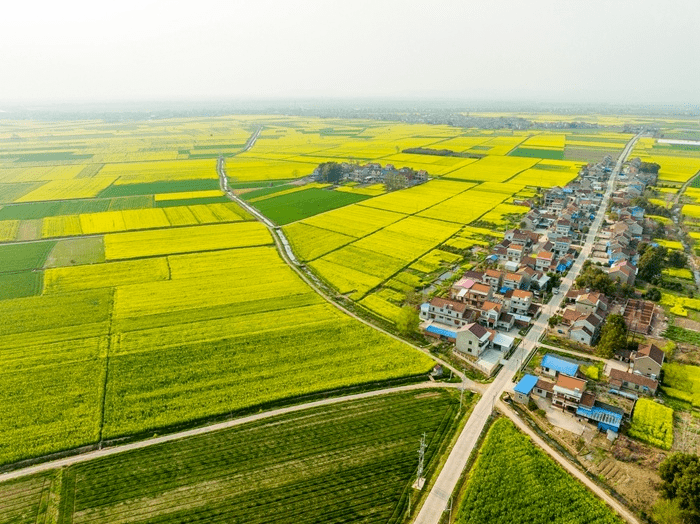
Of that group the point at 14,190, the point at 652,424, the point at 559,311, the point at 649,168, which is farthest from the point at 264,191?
the point at 649,168

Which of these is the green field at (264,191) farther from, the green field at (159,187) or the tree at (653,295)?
the tree at (653,295)

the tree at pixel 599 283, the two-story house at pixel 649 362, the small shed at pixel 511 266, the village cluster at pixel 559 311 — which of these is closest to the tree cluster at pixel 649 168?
the village cluster at pixel 559 311

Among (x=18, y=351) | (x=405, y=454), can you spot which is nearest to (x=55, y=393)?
(x=18, y=351)

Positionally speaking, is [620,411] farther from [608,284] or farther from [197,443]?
[197,443]

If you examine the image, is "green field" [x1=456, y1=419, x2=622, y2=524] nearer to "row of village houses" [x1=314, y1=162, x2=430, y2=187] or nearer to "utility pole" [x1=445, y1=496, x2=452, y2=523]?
"utility pole" [x1=445, y1=496, x2=452, y2=523]

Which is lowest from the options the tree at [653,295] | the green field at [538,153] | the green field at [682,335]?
the green field at [682,335]

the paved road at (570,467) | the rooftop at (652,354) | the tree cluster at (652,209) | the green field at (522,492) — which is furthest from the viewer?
the tree cluster at (652,209)
